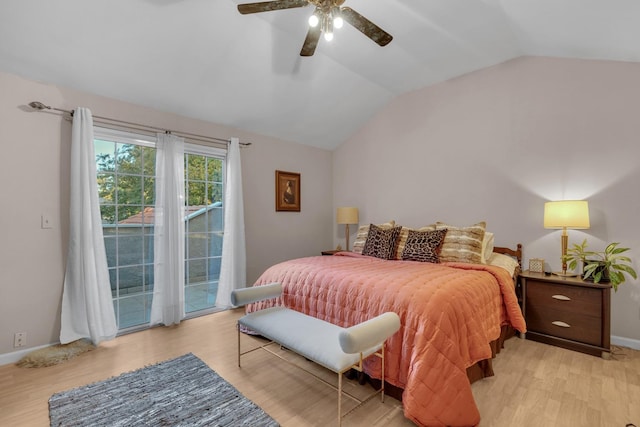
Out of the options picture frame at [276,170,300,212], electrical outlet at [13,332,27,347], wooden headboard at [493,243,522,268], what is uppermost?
picture frame at [276,170,300,212]

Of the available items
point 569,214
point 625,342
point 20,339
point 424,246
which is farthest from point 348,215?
point 20,339

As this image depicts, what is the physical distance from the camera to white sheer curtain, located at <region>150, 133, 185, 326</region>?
10.5ft

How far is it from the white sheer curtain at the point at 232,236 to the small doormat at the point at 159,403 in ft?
4.66

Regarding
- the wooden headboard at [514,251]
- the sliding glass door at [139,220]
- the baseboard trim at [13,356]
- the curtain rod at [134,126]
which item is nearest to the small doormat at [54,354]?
the baseboard trim at [13,356]

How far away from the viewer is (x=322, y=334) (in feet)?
6.42

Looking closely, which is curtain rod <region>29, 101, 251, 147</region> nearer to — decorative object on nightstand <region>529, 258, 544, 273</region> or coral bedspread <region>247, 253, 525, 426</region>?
coral bedspread <region>247, 253, 525, 426</region>

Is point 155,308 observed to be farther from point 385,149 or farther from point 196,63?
point 385,149

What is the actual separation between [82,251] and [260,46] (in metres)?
2.51

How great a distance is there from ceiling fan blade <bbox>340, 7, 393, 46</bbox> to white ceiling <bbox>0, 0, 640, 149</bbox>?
1.83 feet

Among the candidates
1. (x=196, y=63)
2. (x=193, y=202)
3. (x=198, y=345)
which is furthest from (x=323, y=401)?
(x=196, y=63)

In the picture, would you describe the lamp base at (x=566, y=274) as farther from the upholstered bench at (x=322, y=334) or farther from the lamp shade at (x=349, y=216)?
the lamp shade at (x=349, y=216)

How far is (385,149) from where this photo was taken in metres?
4.49

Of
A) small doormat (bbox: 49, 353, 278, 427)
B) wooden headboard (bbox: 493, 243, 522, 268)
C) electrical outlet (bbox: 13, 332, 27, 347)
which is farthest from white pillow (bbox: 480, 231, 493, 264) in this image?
electrical outlet (bbox: 13, 332, 27, 347)

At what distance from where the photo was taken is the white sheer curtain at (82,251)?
264 cm
